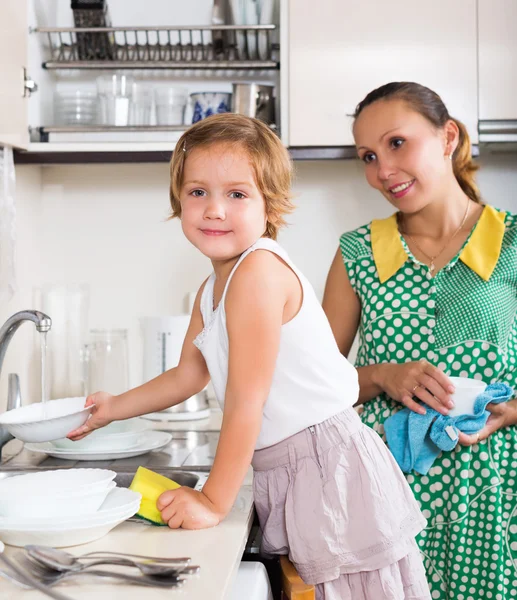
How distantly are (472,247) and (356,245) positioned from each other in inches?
9.6

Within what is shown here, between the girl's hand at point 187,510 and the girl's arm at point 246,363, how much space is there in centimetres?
1

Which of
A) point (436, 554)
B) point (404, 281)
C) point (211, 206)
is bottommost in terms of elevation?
point (436, 554)

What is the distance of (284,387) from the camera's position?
1.11 m

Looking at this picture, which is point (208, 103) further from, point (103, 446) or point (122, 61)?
point (103, 446)

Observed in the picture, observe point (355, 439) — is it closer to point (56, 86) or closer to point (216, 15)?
point (216, 15)

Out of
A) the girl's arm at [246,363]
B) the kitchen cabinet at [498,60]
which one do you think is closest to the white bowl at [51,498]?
the girl's arm at [246,363]

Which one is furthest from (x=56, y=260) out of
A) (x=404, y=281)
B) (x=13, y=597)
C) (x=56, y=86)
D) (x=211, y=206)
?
(x=13, y=597)

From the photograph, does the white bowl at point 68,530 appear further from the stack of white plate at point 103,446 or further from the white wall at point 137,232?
the white wall at point 137,232

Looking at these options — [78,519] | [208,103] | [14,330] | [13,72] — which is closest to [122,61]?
[208,103]

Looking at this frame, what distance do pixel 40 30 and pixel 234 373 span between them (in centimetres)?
123

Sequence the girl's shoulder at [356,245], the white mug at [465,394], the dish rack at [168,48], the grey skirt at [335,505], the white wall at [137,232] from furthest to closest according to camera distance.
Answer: the white wall at [137,232] < the dish rack at [168,48] < the girl's shoulder at [356,245] < the white mug at [465,394] < the grey skirt at [335,505]

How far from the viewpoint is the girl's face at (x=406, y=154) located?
1539 millimetres

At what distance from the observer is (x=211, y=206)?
1.08m

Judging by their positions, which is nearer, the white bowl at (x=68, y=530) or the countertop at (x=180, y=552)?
the countertop at (x=180, y=552)
